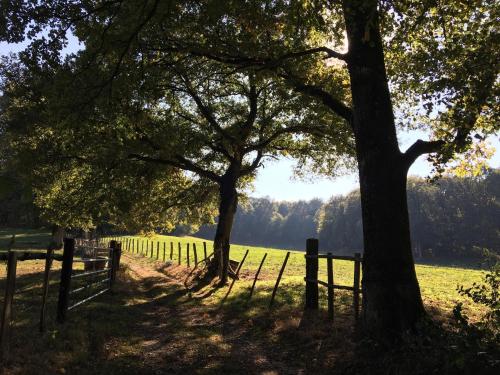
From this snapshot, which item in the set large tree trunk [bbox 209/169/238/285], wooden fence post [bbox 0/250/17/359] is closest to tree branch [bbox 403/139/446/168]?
wooden fence post [bbox 0/250/17/359]

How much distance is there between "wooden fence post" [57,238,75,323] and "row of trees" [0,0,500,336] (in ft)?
10.9

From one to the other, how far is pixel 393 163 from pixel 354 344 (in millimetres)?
3588

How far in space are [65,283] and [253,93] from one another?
13365mm

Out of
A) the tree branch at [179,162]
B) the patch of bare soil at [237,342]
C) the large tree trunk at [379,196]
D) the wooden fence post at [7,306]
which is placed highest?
the tree branch at [179,162]

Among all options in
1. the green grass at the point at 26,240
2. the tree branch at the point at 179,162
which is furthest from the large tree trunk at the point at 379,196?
the green grass at the point at 26,240

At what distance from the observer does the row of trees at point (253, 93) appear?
815 cm

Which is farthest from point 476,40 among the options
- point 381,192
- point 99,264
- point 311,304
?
point 99,264

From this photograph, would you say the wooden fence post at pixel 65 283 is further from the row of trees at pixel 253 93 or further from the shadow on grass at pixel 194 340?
the row of trees at pixel 253 93

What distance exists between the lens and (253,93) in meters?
20.7

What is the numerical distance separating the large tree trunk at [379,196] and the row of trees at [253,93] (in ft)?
0.08

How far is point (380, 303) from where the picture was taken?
25.7ft

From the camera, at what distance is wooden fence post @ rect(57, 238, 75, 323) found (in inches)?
395

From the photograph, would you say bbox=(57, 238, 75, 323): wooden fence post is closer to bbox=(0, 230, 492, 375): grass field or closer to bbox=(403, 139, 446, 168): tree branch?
bbox=(0, 230, 492, 375): grass field

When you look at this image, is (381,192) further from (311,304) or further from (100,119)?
(100,119)
